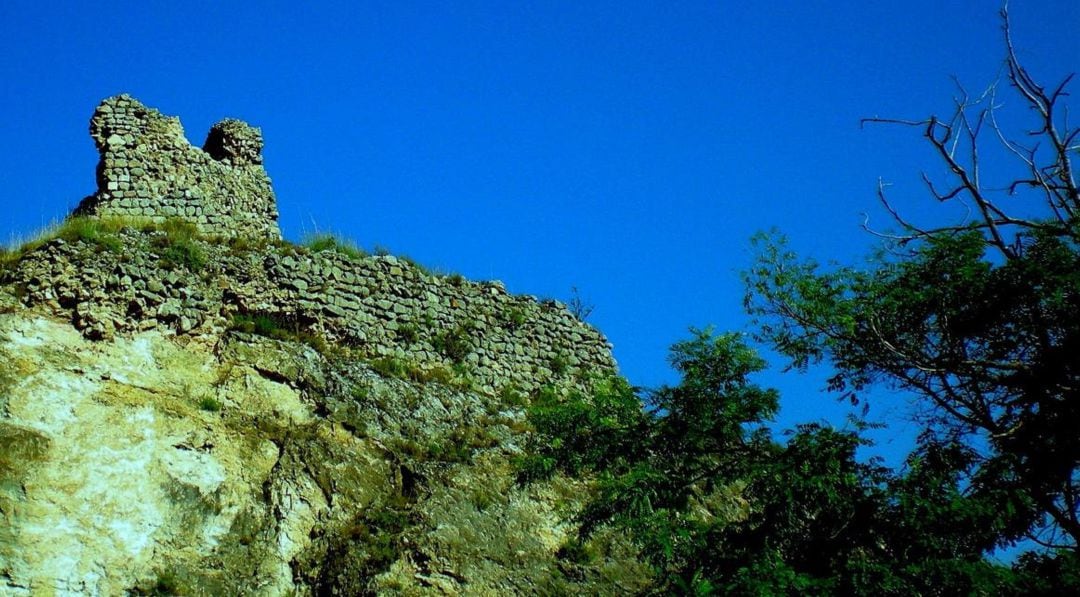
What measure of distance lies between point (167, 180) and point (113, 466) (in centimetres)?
695

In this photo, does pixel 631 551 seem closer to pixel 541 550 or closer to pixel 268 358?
pixel 541 550

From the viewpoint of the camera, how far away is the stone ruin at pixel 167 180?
1961 cm

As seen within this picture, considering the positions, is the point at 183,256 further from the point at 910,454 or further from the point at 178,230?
the point at 910,454

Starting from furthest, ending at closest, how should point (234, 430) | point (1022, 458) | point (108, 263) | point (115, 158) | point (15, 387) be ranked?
point (115, 158), point (108, 263), point (234, 430), point (15, 387), point (1022, 458)

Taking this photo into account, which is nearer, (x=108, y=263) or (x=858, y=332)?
(x=858, y=332)

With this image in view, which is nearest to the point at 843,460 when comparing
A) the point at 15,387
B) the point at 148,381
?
the point at 148,381

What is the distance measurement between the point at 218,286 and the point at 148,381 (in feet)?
8.31

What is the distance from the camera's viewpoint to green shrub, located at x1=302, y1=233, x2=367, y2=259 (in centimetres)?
2019

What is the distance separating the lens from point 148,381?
15961 mm

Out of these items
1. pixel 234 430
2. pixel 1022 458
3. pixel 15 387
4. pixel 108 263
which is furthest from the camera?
pixel 108 263

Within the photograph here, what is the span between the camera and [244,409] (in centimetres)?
1641

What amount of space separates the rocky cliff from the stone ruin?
0.13 feet

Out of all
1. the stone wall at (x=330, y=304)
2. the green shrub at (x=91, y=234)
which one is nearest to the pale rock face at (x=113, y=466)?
the stone wall at (x=330, y=304)

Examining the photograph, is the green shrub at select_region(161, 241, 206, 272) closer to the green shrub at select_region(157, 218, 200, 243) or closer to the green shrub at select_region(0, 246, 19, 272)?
the green shrub at select_region(157, 218, 200, 243)
